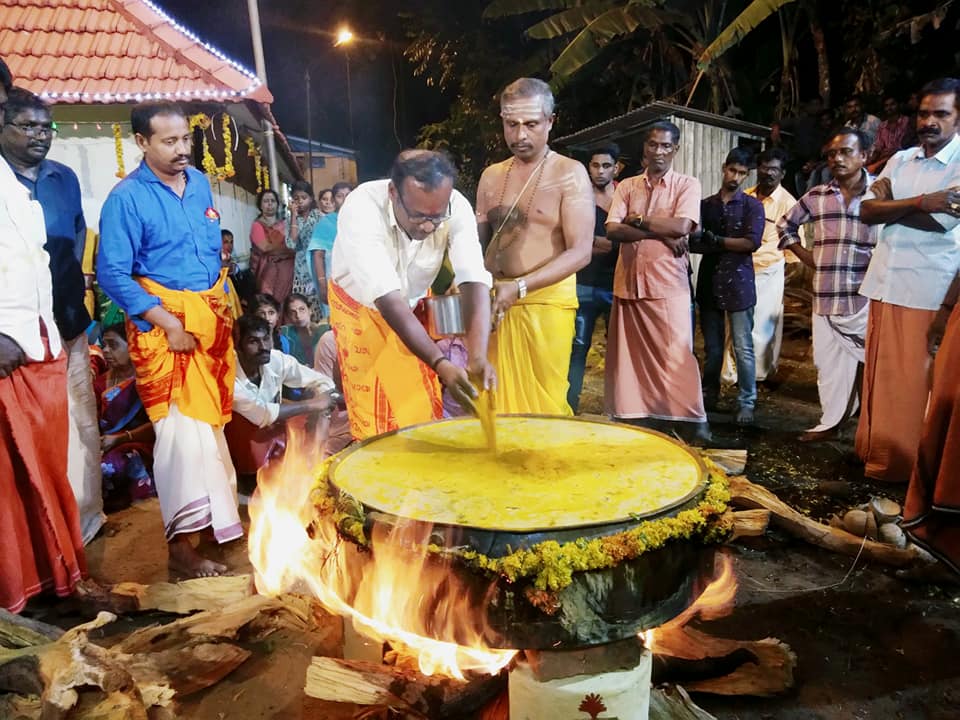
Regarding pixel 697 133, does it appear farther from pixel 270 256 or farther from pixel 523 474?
pixel 523 474

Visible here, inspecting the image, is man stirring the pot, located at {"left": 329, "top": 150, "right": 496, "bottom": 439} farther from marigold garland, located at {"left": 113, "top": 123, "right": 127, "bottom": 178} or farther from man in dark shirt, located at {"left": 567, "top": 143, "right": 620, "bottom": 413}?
marigold garland, located at {"left": 113, "top": 123, "right": 127, "bottom": 178}

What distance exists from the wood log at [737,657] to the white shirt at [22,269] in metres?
2.65

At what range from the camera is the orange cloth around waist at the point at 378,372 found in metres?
3.10

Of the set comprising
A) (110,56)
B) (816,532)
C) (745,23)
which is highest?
(745,23)

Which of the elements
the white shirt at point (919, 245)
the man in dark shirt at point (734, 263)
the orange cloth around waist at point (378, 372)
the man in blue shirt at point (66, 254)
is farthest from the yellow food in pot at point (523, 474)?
the man in dark shirt at point (734, 263)

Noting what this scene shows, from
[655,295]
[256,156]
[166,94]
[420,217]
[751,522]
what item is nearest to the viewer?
[420,217]

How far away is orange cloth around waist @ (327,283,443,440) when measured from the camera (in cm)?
310

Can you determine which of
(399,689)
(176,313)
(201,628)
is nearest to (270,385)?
(176,313)

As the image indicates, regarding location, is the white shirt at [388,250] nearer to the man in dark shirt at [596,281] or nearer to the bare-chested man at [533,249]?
the bare-chested man at [533,249]

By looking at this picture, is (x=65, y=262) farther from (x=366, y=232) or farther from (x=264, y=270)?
(x=264, y=270)

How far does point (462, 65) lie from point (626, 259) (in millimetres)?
11008

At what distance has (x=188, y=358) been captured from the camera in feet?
10.9

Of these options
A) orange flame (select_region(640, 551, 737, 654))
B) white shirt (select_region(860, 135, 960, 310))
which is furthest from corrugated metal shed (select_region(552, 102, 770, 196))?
orange flame (select_region(640, 551, 737, 654))

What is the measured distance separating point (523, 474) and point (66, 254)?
263cm
